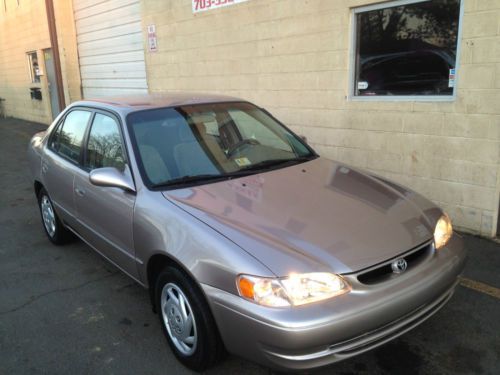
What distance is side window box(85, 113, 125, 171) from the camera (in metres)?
3.33

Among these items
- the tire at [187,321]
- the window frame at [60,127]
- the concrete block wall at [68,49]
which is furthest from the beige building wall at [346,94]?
the concrete block wall at [68,49]

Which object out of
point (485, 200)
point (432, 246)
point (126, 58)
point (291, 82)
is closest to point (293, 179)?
point (432, 246)

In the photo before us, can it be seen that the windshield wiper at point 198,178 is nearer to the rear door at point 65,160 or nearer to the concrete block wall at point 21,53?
the rear door at point 65,160

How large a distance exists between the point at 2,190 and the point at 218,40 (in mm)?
4386

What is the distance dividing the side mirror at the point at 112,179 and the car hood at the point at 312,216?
33cm

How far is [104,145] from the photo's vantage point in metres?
3.57

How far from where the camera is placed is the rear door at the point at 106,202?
10.3 feet

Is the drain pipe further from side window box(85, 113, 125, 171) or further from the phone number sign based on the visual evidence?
side window box(85, 113, 125, 171)

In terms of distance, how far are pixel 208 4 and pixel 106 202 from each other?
5.36 metres

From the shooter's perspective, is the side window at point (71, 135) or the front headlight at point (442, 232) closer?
the front headlight at point (442, 232)

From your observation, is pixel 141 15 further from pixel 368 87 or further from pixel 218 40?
pixel 368 87

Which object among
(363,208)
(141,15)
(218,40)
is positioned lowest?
(363,208)

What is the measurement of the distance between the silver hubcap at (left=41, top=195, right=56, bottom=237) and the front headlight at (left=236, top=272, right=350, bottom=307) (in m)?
3.22

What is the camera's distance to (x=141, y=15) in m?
9.66
